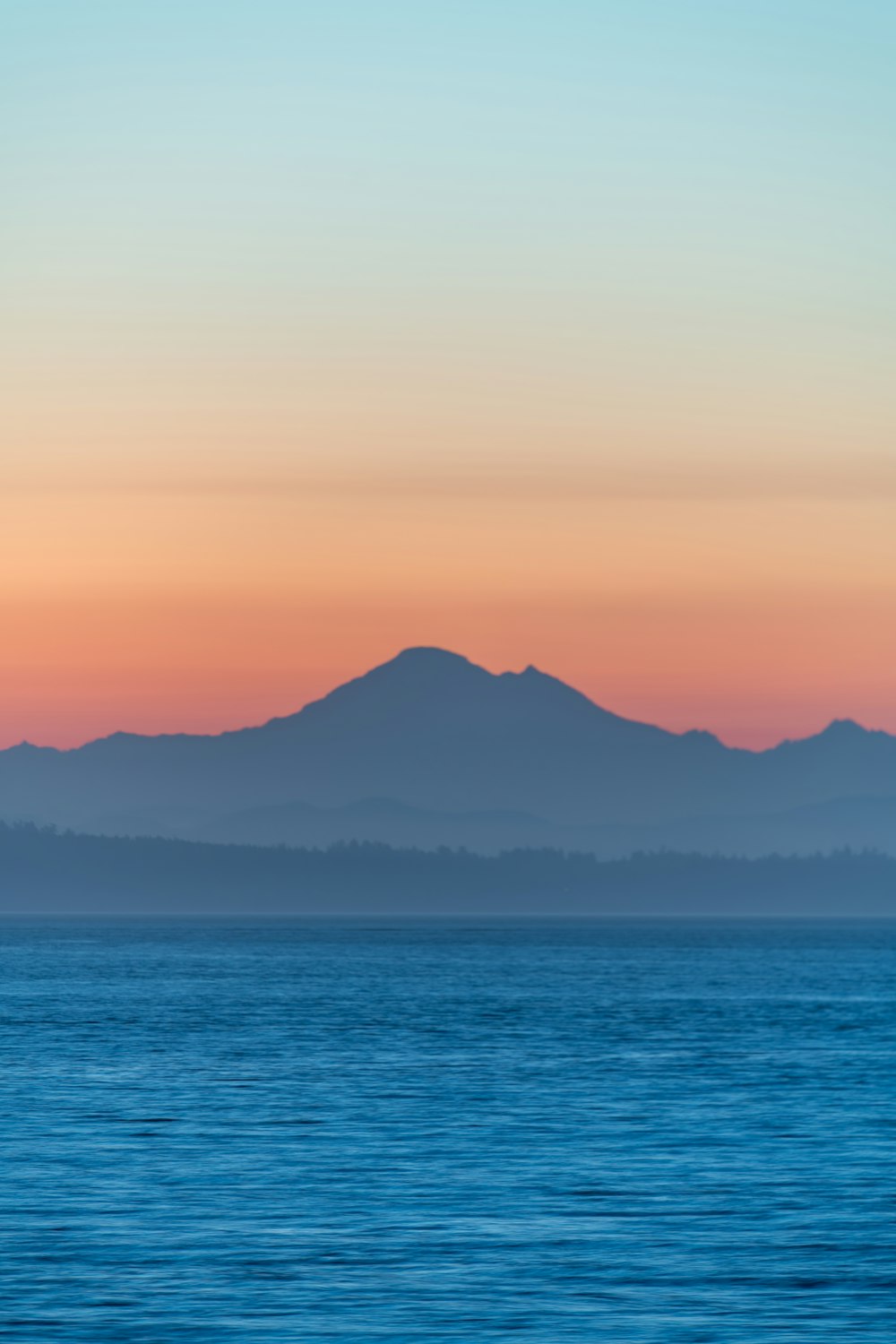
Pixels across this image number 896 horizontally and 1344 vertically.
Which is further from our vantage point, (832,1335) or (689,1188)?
(689,1188)

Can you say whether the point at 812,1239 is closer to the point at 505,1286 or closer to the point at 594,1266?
the point at 594,1266

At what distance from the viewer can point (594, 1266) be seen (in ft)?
140

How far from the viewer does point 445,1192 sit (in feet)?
172

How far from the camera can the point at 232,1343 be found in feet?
118

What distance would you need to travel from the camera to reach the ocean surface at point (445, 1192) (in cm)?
3838

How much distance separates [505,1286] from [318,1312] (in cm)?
452

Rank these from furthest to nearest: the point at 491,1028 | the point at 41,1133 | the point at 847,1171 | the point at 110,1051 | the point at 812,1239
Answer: the point at 491,1028
the point at 110,1051
the point at 41,1133
the point at 847,1171
the point at 812,1239

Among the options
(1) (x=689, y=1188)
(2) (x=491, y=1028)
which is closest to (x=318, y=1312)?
(1) (x=689, y=1188)

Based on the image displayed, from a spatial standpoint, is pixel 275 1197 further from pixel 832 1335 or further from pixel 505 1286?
pixel 832 1335

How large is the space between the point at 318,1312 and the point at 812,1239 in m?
13.9

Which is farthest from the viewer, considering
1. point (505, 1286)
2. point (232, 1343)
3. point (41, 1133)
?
point (41, 1133)

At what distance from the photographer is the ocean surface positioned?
126ft

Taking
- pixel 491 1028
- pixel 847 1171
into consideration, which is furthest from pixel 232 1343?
pixel 491 1028

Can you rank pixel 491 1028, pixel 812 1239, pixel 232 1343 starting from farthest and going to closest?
pixel 491 1028 < pixel 812 1239 < pixel 232 1343
